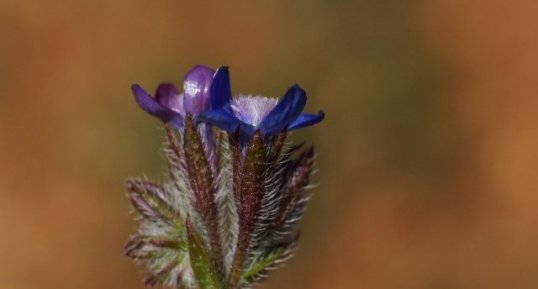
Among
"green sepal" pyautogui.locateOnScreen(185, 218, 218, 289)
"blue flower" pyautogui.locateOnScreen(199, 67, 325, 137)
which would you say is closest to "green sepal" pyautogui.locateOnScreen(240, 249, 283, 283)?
"green sepal" pyautogui.locateOnScreen(185, 218, 218, 289)

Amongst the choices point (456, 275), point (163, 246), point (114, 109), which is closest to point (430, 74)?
point (456, 275)

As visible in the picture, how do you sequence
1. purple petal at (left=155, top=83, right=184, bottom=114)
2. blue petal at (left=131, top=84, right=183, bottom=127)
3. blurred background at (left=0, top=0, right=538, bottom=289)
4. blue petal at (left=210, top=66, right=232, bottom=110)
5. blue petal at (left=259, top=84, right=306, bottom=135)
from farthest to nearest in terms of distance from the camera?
blurred background at (left=0, top=0, right=538, bottom=289), purple petal at (left=155, top=83, right=184, bottom=114), blue petal at (left=131, top=84, right=183, bottom=127), blue petal at (left=210, top=66, right=232, bottom=110), blue petal at (left=259, top=84, right=306, bottom=135)

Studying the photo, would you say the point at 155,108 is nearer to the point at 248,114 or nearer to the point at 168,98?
the point at 168,98

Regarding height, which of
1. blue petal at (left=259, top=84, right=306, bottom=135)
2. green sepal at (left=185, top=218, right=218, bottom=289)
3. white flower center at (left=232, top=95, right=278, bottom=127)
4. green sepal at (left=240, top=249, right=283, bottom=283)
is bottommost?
green sepal at (left=240, top=249, right=283, bottom=283)

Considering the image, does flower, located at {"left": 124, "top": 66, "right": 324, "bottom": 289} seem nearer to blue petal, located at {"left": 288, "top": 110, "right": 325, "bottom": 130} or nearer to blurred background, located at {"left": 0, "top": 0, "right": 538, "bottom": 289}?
blue petal, located at {"left": 288, "top": 110, "right": 325, "bottom": 130}

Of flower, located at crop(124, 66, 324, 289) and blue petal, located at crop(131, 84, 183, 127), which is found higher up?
blue petal, located at crop(131, 84, 183, 127)

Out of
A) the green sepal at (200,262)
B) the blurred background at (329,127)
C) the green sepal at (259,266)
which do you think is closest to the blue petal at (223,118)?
the green sepal at (200,262)

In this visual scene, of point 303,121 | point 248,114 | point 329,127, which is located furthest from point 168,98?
point 329,127
